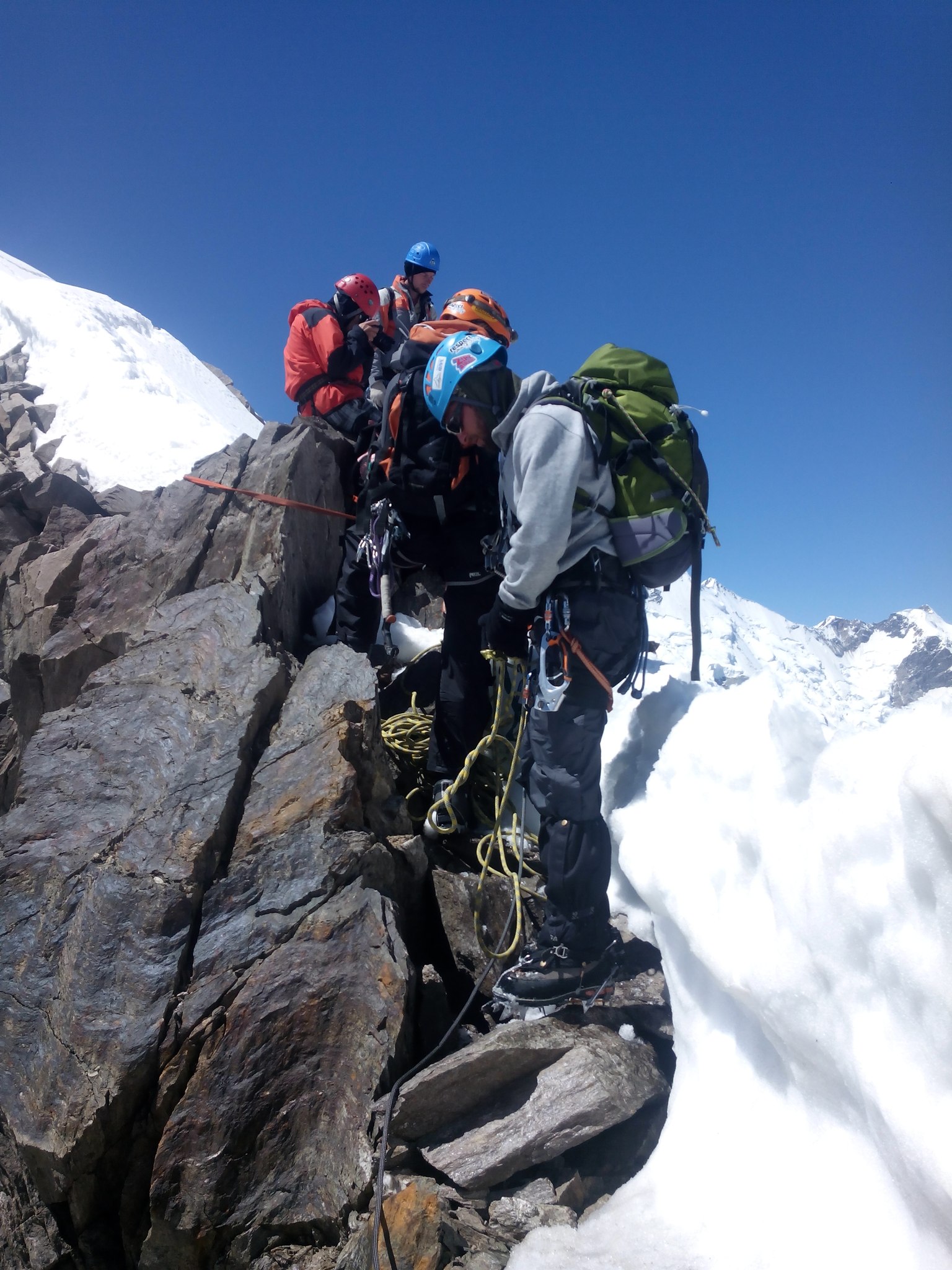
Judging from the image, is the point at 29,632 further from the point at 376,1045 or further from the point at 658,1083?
the point at 658,1083

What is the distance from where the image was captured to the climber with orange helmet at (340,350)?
7.21 meters

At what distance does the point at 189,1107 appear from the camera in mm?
3104

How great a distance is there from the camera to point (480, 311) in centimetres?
517

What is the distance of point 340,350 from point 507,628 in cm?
441

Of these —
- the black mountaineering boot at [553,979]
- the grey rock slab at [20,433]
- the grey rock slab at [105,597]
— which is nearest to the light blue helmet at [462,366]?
the grey rock slab at [105,597]

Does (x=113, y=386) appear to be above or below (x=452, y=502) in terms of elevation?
above

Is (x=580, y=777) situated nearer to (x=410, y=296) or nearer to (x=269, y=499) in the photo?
(x=269, y=499)

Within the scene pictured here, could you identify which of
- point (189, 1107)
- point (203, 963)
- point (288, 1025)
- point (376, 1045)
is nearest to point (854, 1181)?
point (376, 1045)

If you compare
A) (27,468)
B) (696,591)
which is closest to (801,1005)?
(696,591)

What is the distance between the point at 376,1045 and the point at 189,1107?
2.80ft

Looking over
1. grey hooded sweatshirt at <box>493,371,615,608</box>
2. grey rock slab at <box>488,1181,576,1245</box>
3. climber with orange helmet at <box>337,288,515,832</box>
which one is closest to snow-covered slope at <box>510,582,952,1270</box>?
grey rock slab at <box>488,1181,576,1245</box>

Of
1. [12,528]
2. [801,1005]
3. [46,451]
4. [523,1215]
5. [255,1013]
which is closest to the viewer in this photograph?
[801,1005]

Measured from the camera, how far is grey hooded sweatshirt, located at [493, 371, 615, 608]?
3.41 m

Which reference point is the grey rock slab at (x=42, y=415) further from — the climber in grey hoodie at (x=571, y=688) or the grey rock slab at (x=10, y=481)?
the climber in grey hoodie at (x=571, y=688)
